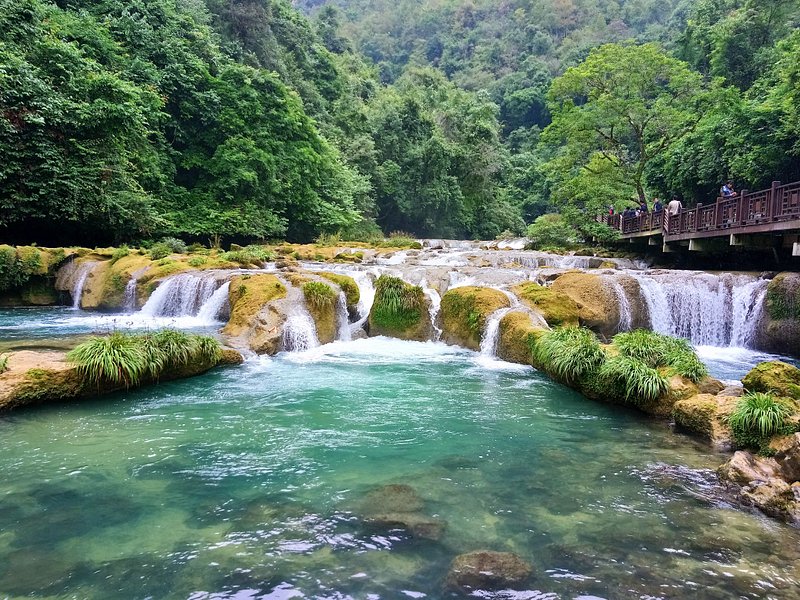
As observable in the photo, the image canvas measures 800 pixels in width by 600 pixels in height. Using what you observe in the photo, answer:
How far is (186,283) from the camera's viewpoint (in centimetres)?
1549

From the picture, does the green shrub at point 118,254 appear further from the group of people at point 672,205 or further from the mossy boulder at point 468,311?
the group of people at point 672,205

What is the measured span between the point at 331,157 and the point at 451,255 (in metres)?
11.6

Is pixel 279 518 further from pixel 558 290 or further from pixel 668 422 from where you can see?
pixel 558 290

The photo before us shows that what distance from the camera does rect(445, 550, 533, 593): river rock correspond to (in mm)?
3785

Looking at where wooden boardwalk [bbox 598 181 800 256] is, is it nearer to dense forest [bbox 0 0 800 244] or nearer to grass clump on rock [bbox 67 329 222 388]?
dense forest [bbox 0 0 800 244]

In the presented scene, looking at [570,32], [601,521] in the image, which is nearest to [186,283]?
[601,521]

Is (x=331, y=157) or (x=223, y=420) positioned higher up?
(x=331, y=157)

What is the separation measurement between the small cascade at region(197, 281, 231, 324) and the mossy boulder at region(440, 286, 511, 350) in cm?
597

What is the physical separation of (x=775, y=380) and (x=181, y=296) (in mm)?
14166

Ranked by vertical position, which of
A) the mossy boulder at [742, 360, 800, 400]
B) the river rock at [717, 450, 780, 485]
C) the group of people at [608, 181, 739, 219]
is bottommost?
the river rock at [717, 450, 780, 485]

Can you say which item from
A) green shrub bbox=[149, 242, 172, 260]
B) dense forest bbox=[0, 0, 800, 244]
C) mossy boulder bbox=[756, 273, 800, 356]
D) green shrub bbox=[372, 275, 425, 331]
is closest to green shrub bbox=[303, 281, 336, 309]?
green shrub bbox=[372, 275, 425, 331]

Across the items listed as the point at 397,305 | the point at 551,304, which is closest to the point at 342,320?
the point at 397,305

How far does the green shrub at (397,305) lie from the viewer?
1356 centimetres

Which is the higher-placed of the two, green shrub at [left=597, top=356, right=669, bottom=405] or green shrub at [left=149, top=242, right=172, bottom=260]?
green shrub at [left=149, top=242, right=172, bottom=260]
